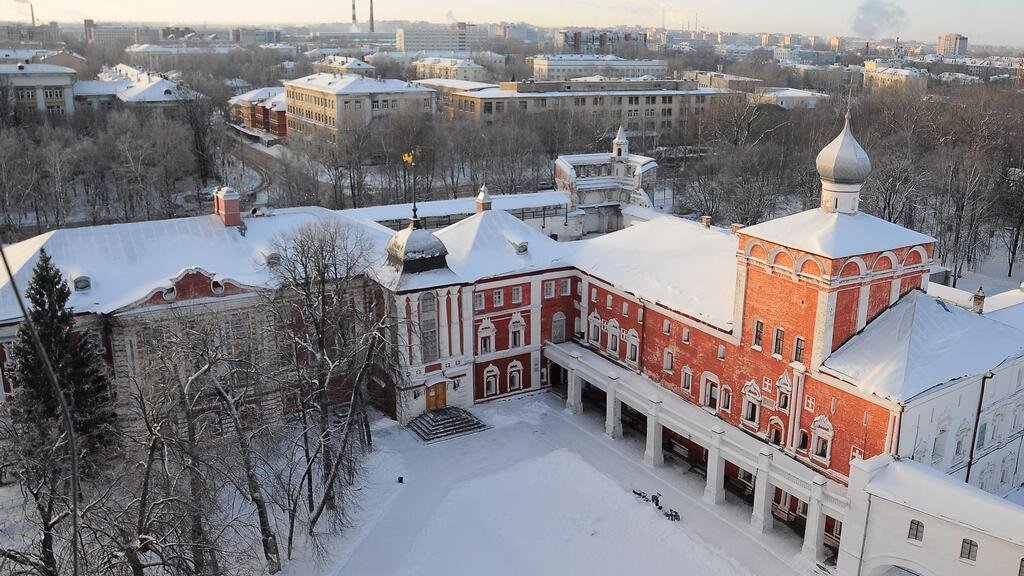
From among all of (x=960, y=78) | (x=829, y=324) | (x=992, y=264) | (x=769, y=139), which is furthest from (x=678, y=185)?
→ (x=960, y=78)

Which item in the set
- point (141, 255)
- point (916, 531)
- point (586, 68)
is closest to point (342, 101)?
point (141, 255)

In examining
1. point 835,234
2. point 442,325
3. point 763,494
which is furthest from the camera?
point 442,325

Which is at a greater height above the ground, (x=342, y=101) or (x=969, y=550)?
(x=342, y=101)

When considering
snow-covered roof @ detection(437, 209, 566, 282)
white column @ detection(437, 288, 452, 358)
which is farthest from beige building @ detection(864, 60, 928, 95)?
white column @ detection(437, 288, 452, 358)

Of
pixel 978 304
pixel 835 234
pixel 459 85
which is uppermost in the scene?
pixel 459 85

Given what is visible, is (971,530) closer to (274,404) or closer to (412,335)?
(412,335)

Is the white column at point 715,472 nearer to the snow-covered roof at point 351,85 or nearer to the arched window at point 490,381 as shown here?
the arched window at point 490,381

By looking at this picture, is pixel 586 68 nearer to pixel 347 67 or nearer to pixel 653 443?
pixel 347 67
